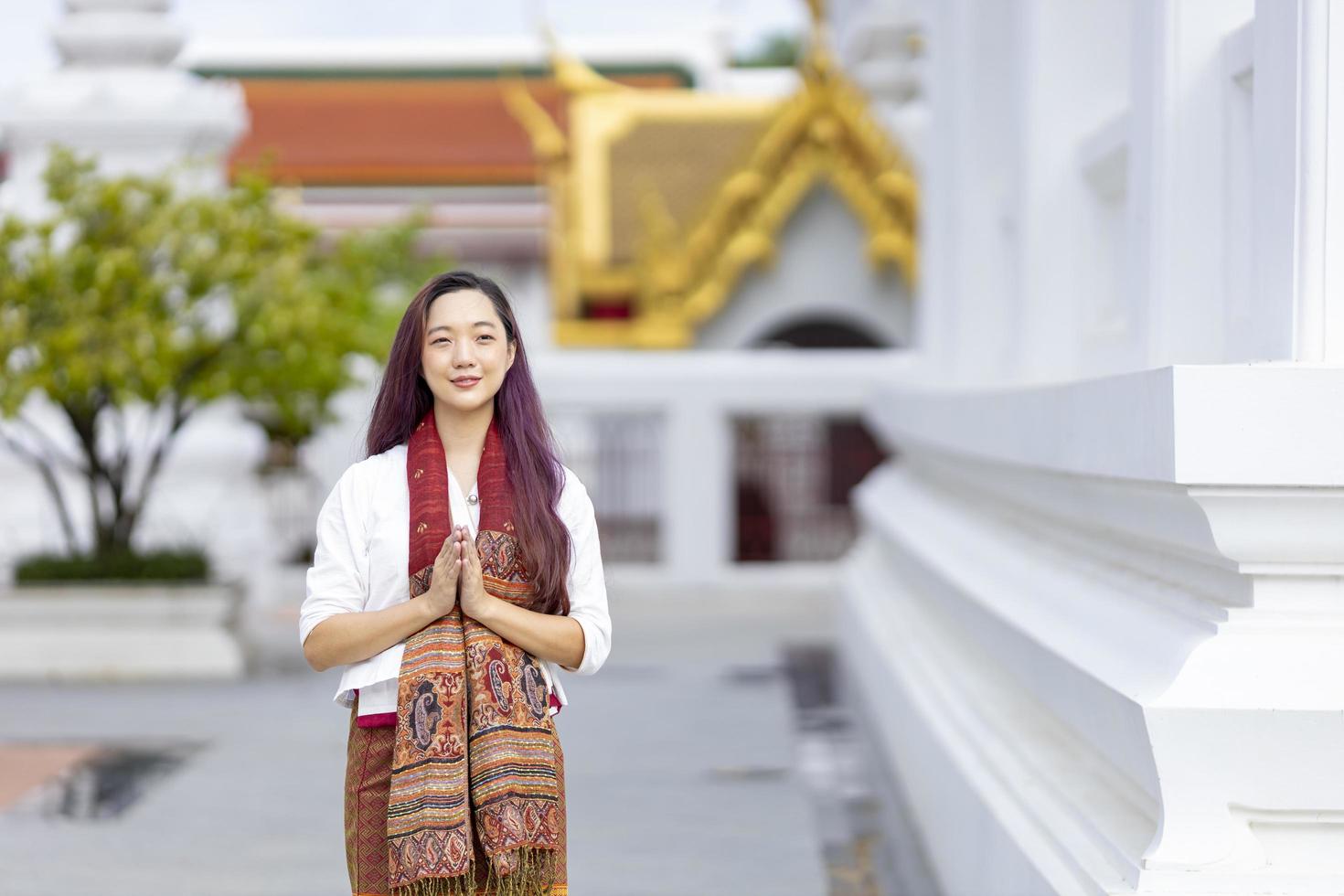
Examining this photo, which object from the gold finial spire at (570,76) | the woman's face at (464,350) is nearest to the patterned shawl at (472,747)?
the woman's face at (464,350)

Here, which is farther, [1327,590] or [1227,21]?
[1227,21]

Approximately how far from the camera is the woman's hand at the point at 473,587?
258 cm

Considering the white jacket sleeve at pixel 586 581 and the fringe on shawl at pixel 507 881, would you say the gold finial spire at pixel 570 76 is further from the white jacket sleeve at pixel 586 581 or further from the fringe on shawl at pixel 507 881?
the fringe on shawl at pixel 507 881

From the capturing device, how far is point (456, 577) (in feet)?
8.47

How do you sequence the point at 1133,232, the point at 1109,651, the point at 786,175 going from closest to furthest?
the point at 1109,651 < the point at 1133,232 < the point at 786,175

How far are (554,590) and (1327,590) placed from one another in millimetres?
1196

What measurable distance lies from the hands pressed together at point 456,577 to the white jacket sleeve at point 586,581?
19cm

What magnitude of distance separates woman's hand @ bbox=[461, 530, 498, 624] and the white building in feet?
3.40

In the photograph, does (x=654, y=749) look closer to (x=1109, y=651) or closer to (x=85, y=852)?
(x=85, y=852)

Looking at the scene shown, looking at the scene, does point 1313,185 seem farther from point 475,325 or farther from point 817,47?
point 817,47

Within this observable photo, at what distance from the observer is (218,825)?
5422mm

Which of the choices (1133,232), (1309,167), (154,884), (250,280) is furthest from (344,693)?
(250,280)

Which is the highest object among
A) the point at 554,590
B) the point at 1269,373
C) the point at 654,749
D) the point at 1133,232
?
the point at 1133,232

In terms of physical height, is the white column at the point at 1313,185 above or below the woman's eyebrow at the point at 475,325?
above
